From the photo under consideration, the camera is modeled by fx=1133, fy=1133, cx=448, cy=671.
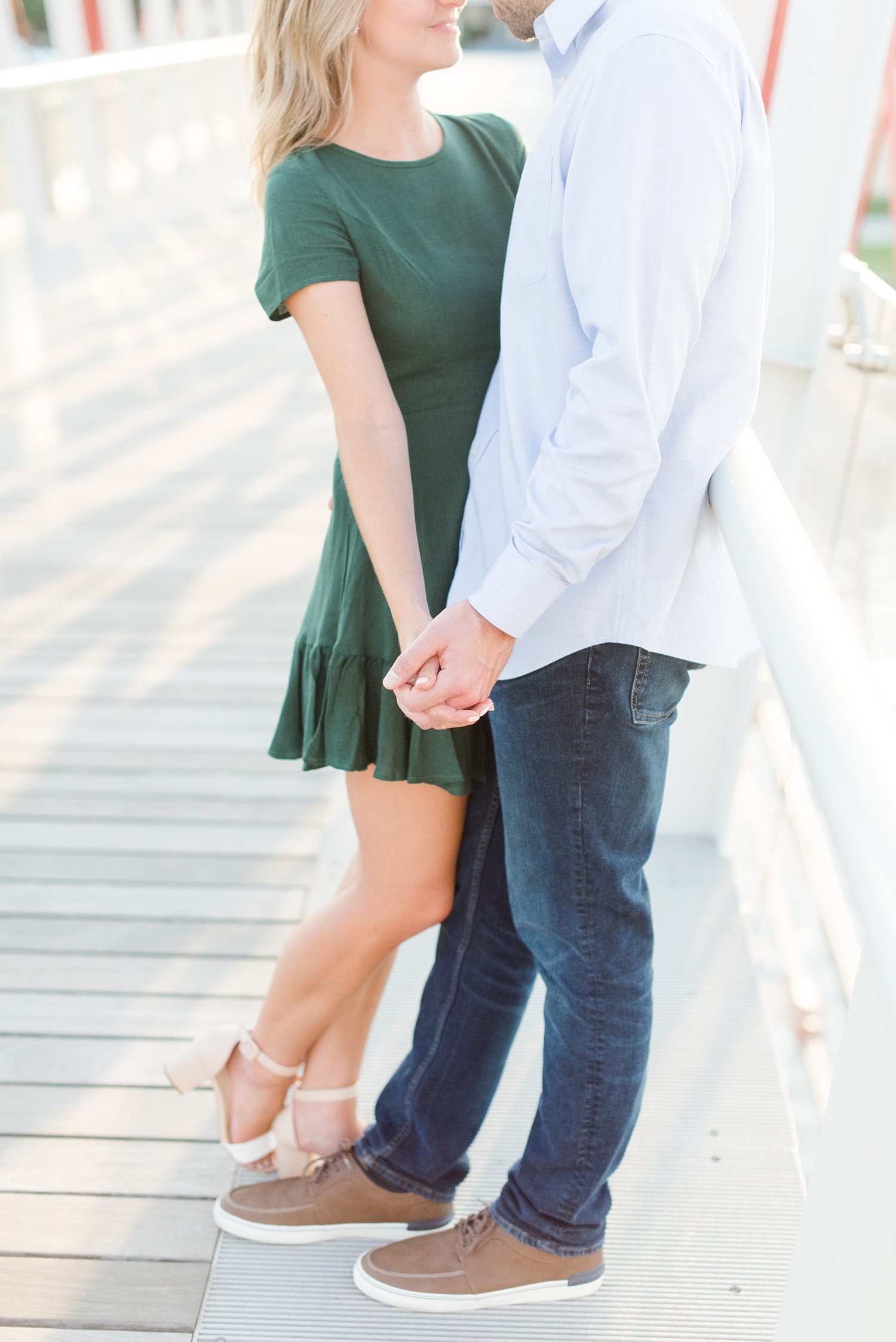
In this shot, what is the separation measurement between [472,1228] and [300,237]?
3.75 feet

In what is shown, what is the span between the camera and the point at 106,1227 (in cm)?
147

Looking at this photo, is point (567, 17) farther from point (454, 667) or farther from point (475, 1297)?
point (475, 1297)

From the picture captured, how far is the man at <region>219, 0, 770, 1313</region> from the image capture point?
902 mm

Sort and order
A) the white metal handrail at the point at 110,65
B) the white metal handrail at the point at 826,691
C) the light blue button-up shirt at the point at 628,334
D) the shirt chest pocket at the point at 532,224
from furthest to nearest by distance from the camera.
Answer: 1. the white metal handrail at the point at 110,65
2. the shirt chest pocket at the point at 532,224
3. the light blue button-up shirt at the point at 628,334
4. the white metal handrail at the point at 826,691

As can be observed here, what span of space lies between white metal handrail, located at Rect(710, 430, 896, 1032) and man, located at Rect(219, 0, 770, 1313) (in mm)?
99

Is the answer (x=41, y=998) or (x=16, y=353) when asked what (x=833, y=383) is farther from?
(x=16, y=353)

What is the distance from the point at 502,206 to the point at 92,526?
2.58m

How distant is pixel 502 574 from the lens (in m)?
0.98

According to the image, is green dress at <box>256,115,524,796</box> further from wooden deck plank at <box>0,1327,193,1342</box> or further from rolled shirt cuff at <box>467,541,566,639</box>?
wooden deck plank at <box>0,1327,193,1342</box>

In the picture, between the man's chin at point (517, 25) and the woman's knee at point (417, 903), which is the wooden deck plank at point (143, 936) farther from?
the man's chin at point (517, 25)

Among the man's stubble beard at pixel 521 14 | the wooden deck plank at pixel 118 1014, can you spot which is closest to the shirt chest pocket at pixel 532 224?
the man's stubble beard at pixel 521 14

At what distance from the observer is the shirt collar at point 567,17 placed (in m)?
0.97

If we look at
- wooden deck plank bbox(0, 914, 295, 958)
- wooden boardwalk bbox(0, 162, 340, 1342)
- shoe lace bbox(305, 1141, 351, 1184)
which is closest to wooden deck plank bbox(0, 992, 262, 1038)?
wooden boardwalk bbox(0, 162, 340, 1342)

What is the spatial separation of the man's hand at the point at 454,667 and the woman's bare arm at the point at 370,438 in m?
0.11
